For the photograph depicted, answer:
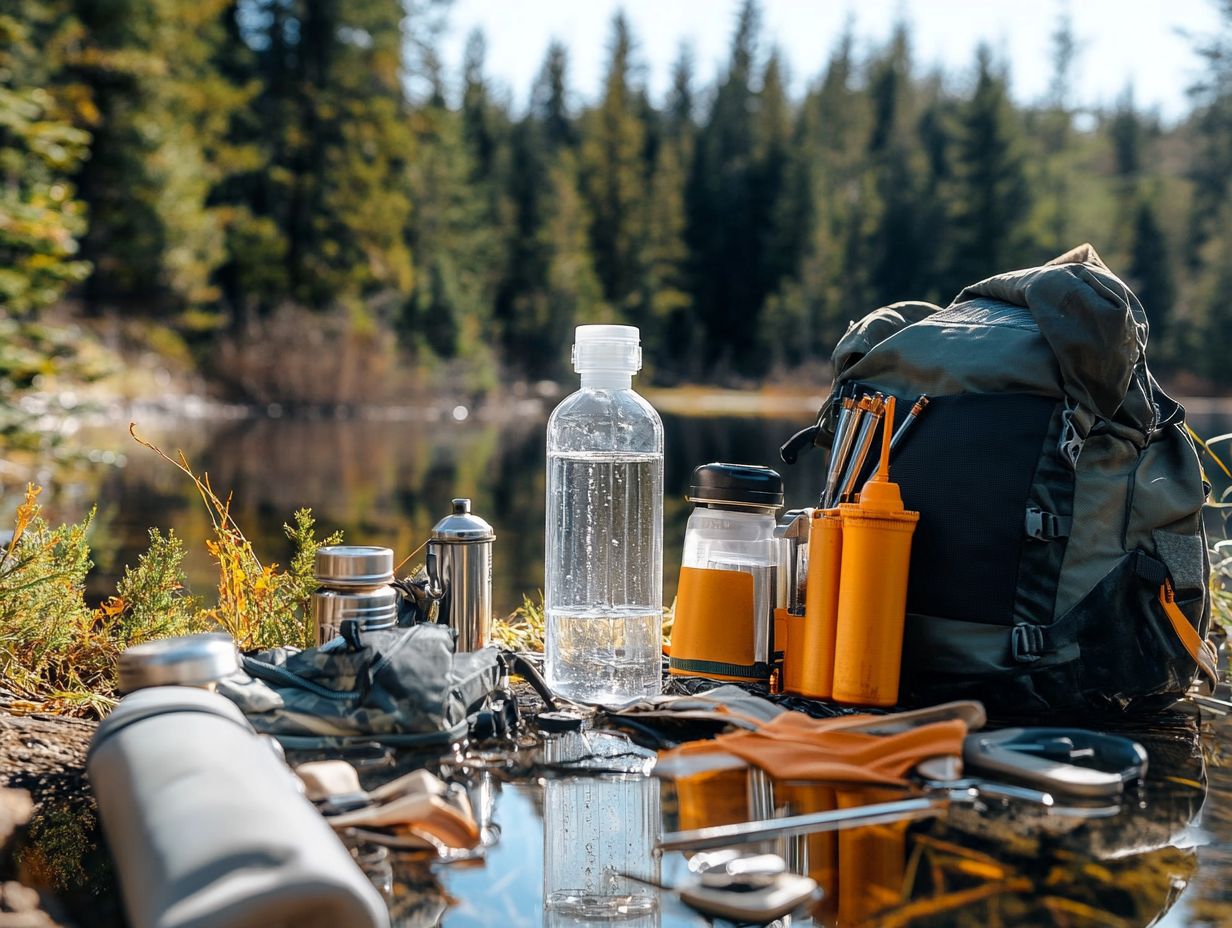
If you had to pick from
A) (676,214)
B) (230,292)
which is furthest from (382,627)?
(676,214)

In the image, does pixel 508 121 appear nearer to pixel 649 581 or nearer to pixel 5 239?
pixel 5 239

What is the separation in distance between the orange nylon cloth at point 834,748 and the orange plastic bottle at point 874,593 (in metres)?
0.14

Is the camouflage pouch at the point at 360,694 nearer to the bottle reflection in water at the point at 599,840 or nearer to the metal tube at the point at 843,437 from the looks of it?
the bottle reflection in water at the point at 599,840

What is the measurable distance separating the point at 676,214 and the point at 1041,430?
44.9 meters

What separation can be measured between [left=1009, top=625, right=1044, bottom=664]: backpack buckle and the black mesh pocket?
0.03 m

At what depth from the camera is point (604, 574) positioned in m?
2.66

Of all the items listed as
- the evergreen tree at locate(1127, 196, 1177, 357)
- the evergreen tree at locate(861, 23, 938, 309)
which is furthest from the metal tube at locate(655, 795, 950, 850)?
the evergreen tree at locate(1127, 196, 1177, 357)

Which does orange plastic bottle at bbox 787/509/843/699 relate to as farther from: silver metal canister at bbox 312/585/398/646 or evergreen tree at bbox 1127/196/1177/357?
evergreen tree at bbox 1127/196/1177/357

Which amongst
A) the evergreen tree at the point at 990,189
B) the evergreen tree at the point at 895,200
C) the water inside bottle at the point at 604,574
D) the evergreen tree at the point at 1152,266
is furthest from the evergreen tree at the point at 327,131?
the evergreen tree at the point at 1152,266

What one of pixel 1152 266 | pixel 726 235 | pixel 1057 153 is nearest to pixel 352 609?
pixel 726 235

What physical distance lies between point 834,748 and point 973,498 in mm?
616

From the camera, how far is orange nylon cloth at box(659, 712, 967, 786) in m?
1.83

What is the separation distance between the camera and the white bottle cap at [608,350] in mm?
2240

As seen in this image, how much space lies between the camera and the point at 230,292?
29.1 m
